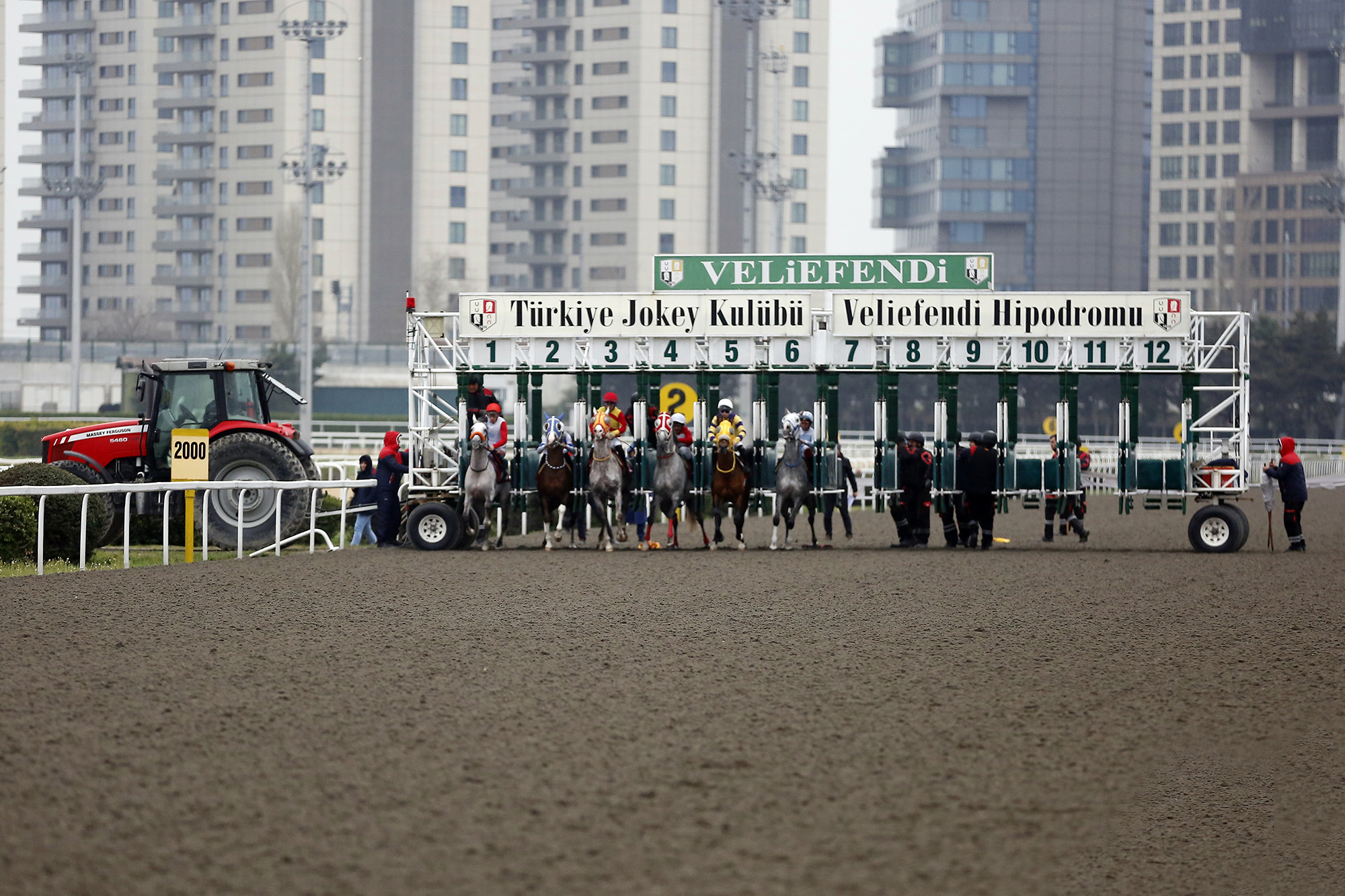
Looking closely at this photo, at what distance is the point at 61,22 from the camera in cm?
9831

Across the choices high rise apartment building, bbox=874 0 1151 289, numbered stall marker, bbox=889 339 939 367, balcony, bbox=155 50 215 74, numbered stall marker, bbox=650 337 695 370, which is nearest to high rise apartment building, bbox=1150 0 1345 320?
high rise apartment building, bbox=874 0 1151 289

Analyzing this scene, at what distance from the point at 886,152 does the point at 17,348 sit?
73.5 metres

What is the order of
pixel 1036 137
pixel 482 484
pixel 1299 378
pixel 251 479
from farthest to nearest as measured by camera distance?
1. pixel 1036 137
2. pixel 1299 378
3. pixel 482 484
4. pixel 251 479

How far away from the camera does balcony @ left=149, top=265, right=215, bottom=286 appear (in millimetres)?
94875

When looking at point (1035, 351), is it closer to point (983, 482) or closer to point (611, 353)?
point (983, 482)

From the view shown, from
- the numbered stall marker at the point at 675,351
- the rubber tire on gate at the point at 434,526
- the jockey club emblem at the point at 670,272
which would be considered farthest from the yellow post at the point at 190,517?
the jockey club emblem at the point at 670,272

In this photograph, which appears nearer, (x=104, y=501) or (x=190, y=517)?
(x=190, y=517)

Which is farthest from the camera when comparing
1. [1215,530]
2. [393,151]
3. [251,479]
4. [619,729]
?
[393,151]

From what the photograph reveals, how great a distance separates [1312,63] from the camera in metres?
119

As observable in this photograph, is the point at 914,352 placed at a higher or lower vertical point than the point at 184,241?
lower

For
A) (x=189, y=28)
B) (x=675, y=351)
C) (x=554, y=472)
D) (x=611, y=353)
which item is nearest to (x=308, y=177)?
(x=611, y=353)

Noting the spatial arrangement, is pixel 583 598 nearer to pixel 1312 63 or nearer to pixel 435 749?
pixel 435 749

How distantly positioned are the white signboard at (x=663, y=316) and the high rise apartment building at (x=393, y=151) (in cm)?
7100

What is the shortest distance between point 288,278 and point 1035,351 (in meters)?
73.6
